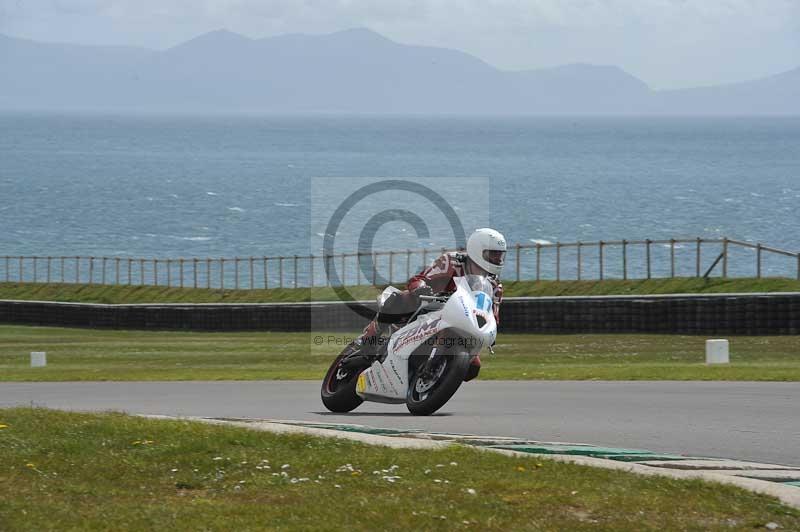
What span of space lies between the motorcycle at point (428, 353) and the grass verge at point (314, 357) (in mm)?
6387

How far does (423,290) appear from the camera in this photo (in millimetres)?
13391

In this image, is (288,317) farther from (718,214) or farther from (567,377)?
(718,214)

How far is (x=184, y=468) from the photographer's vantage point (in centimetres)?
992

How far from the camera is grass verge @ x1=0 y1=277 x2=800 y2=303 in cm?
3912

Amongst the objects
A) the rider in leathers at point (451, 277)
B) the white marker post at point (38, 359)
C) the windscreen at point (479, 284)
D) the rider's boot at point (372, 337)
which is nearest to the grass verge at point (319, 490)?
the windscreen at point (479, 284)

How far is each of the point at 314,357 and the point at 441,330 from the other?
1797 centimetres

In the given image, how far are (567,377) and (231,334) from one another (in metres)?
22.8

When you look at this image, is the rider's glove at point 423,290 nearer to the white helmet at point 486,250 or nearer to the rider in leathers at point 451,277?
the rider in leathers at point 451,277

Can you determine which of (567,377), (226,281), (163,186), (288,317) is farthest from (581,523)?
(163,186)

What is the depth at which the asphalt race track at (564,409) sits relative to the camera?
471 inches

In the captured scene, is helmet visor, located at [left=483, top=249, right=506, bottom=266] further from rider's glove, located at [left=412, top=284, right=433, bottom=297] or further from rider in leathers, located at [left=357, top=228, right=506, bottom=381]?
rider's glove, located at [left=412, top=284, right=433, bottom=297]

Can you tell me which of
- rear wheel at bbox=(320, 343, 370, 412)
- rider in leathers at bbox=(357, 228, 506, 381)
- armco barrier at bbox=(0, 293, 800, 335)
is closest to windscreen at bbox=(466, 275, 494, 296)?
rider in leathers at bbox=(357, 228, 506, 381)

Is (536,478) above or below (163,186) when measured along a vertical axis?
below

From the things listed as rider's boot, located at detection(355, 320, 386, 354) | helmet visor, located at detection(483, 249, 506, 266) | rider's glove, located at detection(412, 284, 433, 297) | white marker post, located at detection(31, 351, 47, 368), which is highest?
helmet visor, located at detection(483, 249, 506, 266)
